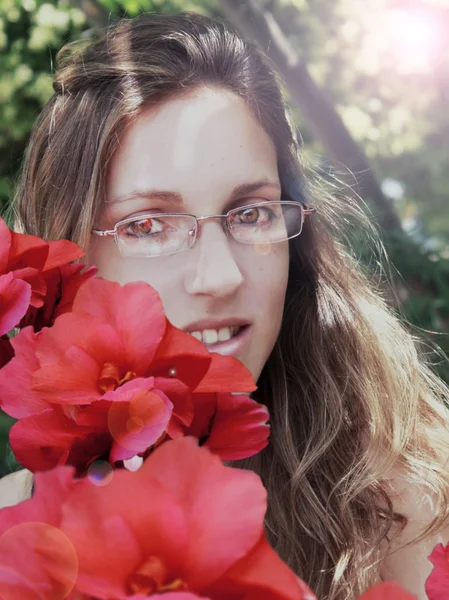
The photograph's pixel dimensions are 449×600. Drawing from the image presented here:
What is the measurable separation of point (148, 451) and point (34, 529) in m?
0.15

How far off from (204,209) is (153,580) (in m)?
1.20

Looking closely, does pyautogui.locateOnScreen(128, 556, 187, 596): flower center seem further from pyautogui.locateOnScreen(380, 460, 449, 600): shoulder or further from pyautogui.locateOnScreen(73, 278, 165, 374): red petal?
pyautogui.locateOnScreen(380, 460, 449, 600): shoulder

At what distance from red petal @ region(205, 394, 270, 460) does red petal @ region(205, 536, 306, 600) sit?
0.13m

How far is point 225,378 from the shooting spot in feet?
1.52

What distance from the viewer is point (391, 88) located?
32.4ft

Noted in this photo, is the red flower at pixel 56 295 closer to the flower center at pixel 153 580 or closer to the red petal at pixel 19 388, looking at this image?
the red petal at pixel 19 388

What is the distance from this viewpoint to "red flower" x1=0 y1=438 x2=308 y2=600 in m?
0.31

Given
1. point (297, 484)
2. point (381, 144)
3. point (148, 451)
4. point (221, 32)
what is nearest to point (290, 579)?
point (148, 451)

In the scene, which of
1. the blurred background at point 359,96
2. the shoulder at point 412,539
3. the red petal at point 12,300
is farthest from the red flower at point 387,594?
the blurred background at point 359,96

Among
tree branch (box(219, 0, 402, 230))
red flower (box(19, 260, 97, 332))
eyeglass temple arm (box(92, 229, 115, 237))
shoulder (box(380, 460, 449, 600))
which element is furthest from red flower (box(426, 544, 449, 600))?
tree branch (box(219, 0, 402, 230))

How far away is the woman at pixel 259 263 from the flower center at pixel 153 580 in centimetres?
108

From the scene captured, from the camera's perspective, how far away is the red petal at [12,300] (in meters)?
0.50

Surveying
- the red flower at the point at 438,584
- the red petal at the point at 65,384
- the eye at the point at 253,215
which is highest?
the red petal at the point at 65,384

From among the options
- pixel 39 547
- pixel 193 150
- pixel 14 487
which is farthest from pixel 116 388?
pixel 14 487
